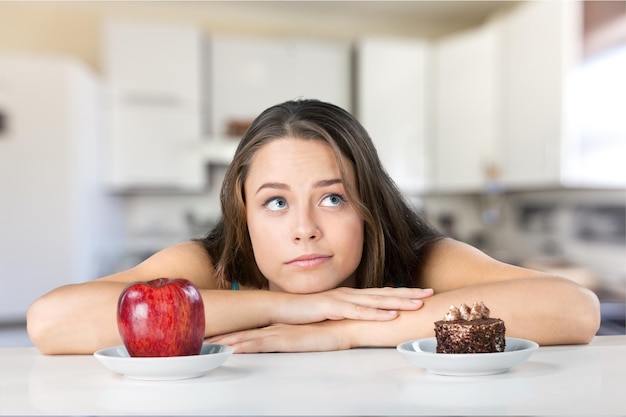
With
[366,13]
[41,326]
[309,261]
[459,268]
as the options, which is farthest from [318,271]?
[366,13]

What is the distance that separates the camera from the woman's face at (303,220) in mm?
1284

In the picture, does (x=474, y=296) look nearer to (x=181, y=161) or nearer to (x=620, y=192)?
(x=620, y=192)

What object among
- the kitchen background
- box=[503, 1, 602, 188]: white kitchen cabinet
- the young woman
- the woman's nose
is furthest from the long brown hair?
box=[503, 1, 602, 188]: white kitchen cabinet

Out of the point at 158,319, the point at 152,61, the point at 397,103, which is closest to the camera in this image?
the point at 158,319

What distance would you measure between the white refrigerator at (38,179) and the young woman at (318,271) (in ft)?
7.77

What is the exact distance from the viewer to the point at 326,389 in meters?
0.81

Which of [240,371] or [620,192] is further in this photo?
[620,192]

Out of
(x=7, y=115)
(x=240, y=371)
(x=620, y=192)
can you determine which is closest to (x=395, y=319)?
(x=240, y=371)

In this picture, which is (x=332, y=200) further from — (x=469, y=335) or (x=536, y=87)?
(x=536, y=87)

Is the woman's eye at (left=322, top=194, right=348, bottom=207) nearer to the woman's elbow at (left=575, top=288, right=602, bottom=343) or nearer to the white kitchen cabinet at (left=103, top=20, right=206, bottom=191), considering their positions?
the woman's elbow at (left=575, top=288, right=602, bottom=343)

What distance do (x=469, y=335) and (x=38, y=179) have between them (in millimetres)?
3280

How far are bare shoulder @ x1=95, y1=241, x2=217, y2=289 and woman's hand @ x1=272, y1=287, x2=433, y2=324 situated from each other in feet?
1.15

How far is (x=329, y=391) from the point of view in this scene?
798 mm

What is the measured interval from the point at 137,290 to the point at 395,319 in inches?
17.4
